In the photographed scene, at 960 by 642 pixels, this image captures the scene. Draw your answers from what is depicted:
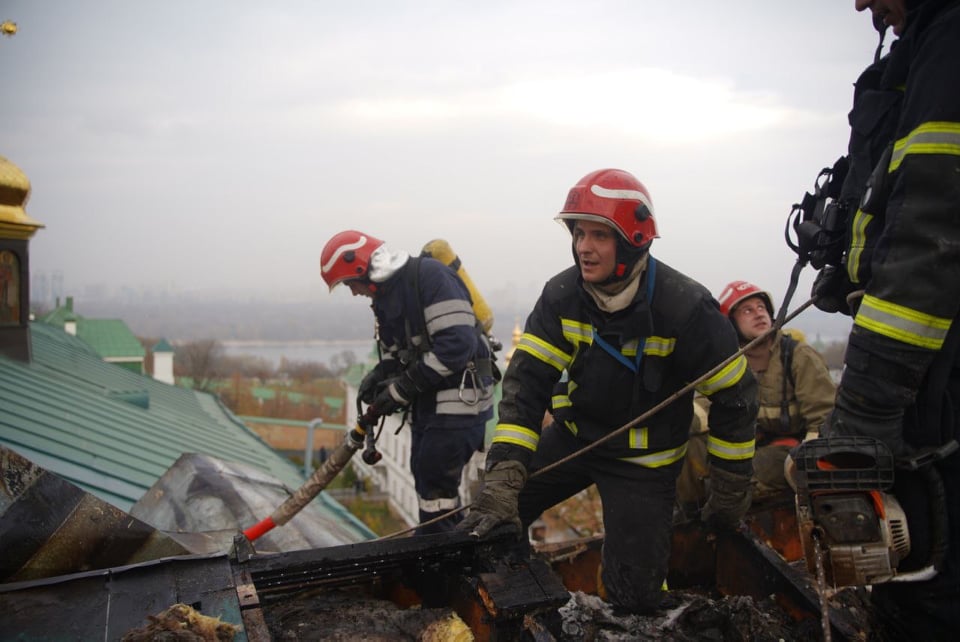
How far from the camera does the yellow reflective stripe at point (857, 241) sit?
7.52 feet

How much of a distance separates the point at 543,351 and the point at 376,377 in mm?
2206

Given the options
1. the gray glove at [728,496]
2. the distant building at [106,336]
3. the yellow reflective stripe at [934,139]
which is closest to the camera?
the yellow reflective stripe at [934,139]

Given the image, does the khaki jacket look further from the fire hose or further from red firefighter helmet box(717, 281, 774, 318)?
the fire hose

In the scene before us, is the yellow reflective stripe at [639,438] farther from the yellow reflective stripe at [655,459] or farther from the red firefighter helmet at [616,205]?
the red firefighter helmet at [616,205]

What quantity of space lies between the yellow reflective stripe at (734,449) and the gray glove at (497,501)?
99 centimetres

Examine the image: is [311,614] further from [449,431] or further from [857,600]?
[857,600]

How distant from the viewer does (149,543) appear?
277cm

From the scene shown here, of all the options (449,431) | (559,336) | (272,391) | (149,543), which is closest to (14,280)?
(449,431)

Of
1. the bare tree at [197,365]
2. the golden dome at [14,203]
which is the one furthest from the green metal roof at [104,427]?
the bare tree at [197,365]

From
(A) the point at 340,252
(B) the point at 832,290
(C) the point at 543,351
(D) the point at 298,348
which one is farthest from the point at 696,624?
(D) the point at 298,348

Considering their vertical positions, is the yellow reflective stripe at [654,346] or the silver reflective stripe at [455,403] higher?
the yellow reflective stripe at [654,346]

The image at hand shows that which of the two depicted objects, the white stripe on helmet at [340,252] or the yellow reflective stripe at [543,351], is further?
the white stripe on helmet at [340,252]

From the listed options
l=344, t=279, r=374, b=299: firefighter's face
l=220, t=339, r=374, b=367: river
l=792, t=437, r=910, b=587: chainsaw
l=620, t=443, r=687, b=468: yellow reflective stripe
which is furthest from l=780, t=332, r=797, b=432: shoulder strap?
l=220, t=339, r=374, b=367: river

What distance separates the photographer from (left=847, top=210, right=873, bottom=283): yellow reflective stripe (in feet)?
7.52
